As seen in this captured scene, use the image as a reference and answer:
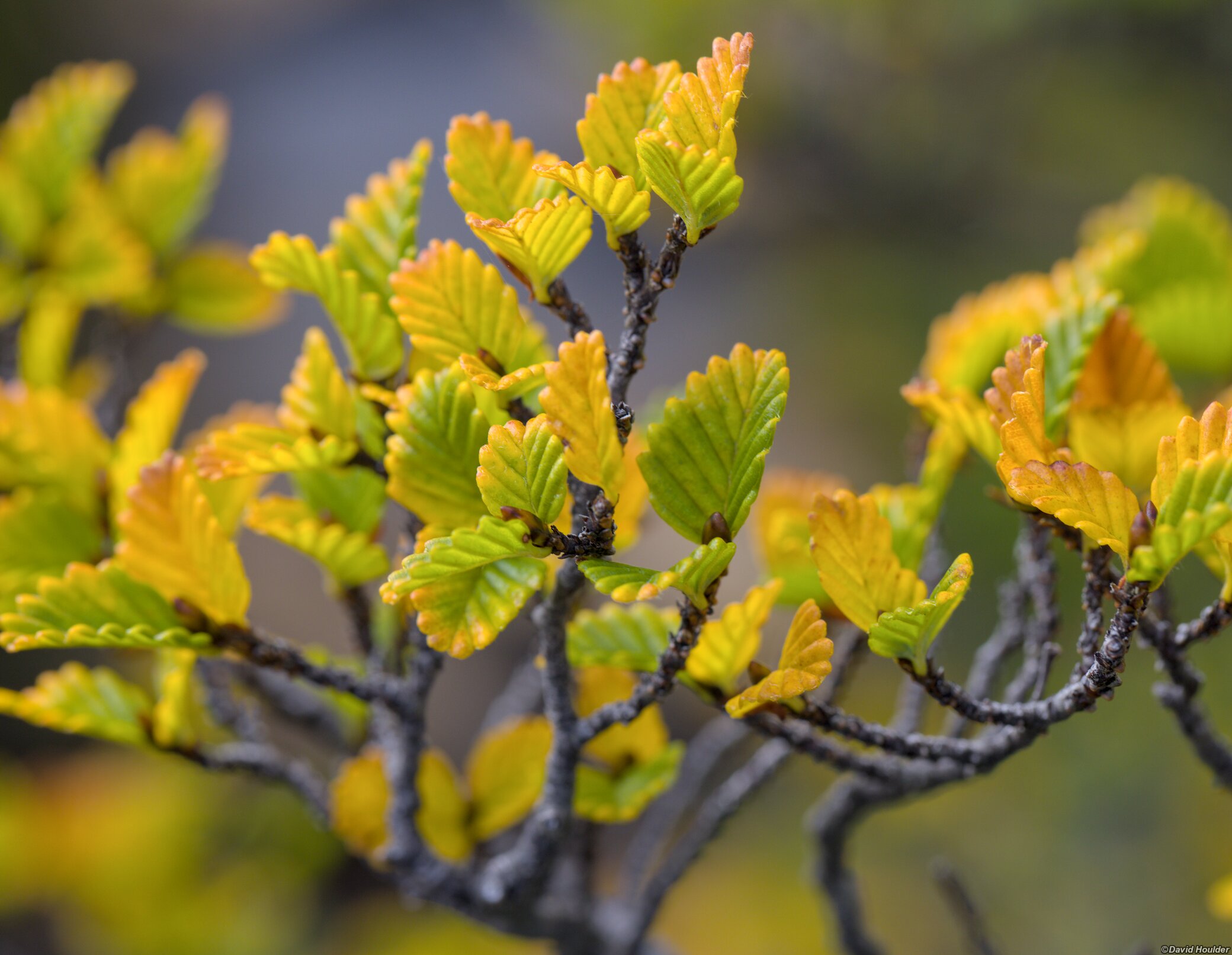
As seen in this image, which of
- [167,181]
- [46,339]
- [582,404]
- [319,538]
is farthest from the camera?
[167,181]

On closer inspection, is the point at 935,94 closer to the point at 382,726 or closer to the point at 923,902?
the point at 923,902

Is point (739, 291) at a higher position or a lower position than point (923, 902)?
higher

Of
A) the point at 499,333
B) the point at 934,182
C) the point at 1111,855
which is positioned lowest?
the point at 1111,855

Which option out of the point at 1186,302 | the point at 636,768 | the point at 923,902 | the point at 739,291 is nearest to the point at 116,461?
the point at 636,768

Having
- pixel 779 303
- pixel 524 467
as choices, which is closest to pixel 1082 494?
pixel 524 467

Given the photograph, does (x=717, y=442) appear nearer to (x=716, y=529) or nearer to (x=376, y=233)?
(x=716, y=529)
